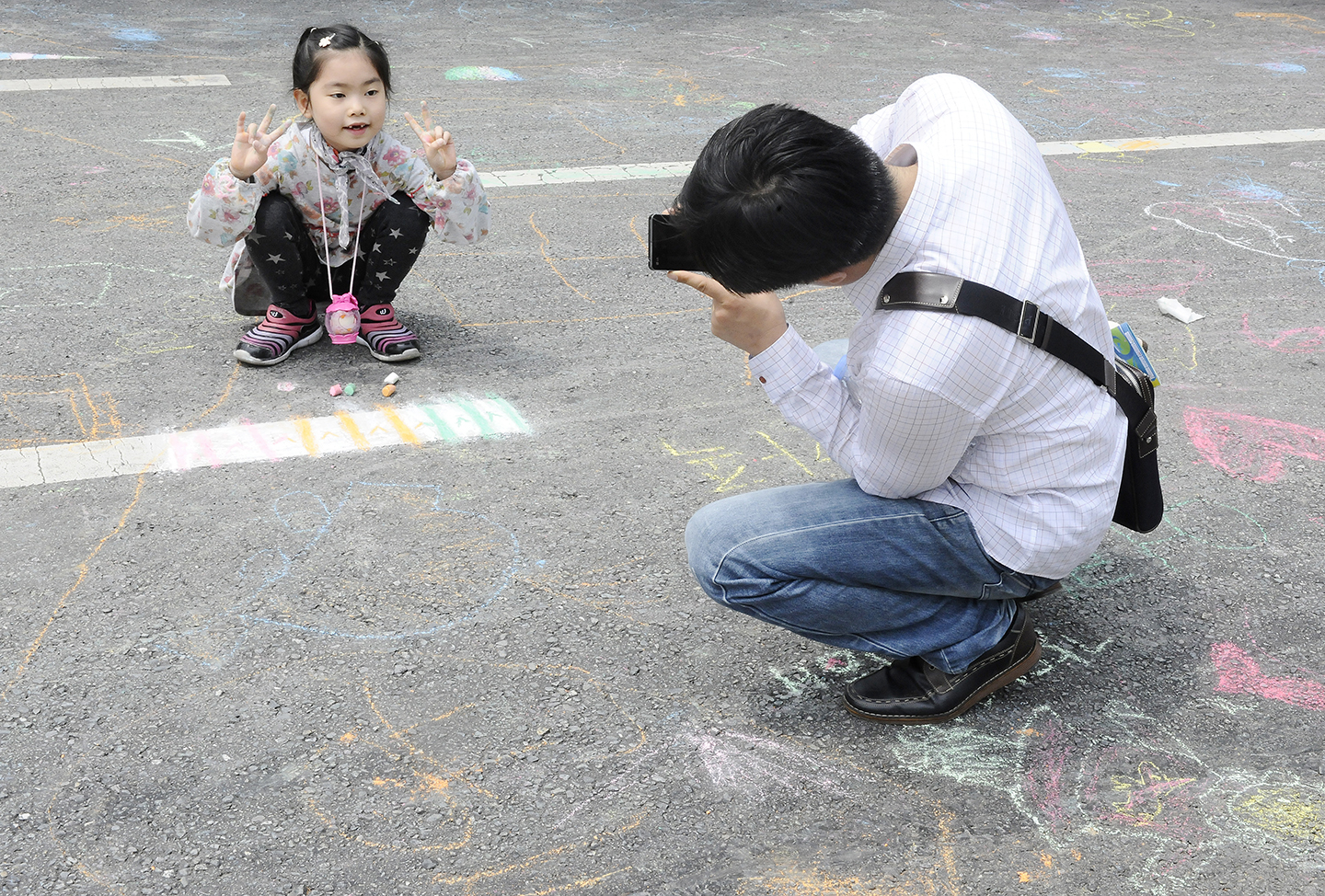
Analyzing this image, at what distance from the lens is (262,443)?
2.93m

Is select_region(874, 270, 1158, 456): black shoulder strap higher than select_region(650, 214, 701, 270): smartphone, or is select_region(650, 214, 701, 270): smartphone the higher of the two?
select_region(650, 214, 701, 270): smartphone

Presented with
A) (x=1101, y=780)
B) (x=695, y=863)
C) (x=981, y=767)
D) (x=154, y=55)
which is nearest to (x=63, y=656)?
(x=695, y=863)

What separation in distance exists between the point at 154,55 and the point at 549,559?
553cm

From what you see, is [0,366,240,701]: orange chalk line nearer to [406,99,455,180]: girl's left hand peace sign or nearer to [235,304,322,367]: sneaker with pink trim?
[235,304,322,367]: sneaker with pink trim

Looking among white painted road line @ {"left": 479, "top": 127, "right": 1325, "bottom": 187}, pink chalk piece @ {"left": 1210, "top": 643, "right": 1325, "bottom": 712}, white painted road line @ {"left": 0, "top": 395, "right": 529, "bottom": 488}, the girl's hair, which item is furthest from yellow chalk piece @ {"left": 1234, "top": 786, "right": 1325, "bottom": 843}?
white painted road line @ {"left": 479, "top": 127, "right": 1325, "bottom": 187}

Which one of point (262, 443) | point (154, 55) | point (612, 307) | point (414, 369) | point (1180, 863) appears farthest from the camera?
point (154, 55)

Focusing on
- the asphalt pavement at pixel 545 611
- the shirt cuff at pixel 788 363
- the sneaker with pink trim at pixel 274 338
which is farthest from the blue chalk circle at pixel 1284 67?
the shirt cuff at pixel 788 363

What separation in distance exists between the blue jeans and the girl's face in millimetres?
1656

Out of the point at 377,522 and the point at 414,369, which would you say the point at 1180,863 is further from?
the point at 414,369

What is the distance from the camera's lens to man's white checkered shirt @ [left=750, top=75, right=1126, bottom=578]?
5.88 ft

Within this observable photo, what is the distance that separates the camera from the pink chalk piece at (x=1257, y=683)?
2.22 metres

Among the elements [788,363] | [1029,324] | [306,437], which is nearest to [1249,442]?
[1029,324]

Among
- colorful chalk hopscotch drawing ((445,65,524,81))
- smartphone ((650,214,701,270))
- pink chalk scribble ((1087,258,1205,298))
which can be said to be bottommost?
pink chalk scribble ((1087,258,1205,298))

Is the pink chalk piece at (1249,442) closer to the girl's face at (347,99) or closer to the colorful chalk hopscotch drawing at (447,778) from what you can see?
the colorful chalk hopscotch drawing at (447,778)
